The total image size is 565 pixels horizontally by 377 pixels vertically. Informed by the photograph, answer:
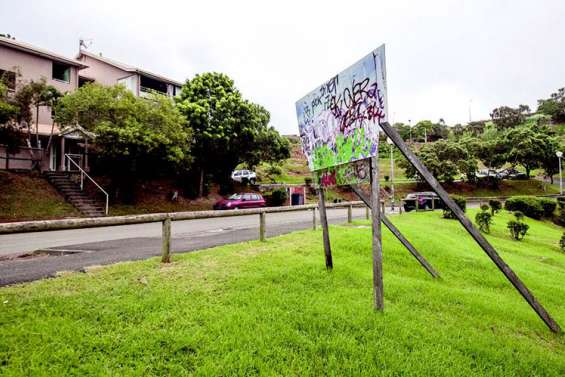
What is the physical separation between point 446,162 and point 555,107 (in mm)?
54741

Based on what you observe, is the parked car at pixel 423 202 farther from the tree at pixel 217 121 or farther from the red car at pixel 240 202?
the tree at pixel 217 121

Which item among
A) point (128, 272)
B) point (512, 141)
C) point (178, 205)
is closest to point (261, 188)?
point (178, 205)

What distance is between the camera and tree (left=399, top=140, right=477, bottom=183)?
1607 inches

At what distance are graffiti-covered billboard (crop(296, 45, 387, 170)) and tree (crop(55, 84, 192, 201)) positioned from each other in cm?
1423

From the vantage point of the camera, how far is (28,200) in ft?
53.4

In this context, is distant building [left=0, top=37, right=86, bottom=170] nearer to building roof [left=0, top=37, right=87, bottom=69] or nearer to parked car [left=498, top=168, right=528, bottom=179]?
building roof [left=0, top=37, right=87, bottom=69]

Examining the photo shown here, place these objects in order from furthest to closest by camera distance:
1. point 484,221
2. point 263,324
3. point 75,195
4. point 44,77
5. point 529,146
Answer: point 529,146 < point 44,77 < point 75,195 < point 484,221 < point 263,324

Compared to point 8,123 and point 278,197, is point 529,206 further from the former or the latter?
point 8,123

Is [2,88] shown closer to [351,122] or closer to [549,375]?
[351,122]

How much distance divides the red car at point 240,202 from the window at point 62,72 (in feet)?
53.4

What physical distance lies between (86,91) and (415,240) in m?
18.3

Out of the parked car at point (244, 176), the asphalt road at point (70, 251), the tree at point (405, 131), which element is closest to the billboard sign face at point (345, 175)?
the asphalt road at point (70, 251)

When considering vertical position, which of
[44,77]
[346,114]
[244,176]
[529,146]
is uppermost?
[44,77]

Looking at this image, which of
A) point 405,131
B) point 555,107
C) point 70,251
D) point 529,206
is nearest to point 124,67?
point 70,251
